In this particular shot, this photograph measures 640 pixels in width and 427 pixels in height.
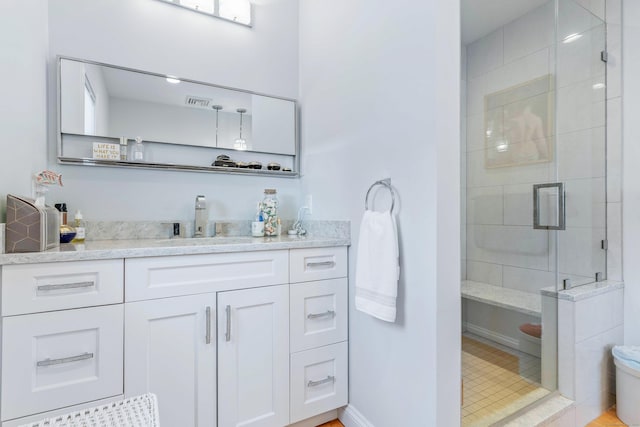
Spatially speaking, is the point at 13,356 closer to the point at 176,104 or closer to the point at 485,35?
the point at 176,104

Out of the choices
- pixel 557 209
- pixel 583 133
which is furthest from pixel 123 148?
pixel 583 133

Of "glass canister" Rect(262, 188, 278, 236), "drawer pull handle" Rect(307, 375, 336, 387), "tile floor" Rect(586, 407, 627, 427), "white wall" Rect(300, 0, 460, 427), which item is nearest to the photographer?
"white wall" Rect(300, 0, 460, 427)

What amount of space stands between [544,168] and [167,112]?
2358 mm

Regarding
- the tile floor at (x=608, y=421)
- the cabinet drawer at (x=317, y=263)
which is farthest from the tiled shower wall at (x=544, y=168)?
the cabinet drawer at (x=317, y=263)

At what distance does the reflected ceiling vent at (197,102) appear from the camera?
1760mm

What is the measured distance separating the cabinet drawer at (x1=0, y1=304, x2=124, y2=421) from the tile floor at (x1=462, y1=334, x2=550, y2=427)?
1.44 meters

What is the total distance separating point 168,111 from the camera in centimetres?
171

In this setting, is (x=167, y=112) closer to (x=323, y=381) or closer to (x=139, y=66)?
(x=139, y=66)

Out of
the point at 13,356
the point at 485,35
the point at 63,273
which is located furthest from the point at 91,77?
the point at 485,35

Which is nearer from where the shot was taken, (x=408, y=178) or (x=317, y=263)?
(x=408, y=178)

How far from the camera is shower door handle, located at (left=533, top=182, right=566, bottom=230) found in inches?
71.0

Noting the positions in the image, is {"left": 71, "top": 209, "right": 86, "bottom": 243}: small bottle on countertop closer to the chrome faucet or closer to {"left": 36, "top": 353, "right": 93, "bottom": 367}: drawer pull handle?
the chrome faucet

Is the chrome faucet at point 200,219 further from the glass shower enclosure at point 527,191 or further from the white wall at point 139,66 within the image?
the glass shower enclosure at point 527,191

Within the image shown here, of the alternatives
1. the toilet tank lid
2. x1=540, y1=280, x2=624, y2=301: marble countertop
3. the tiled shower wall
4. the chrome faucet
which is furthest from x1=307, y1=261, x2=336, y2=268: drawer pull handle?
the toilet tank lid
